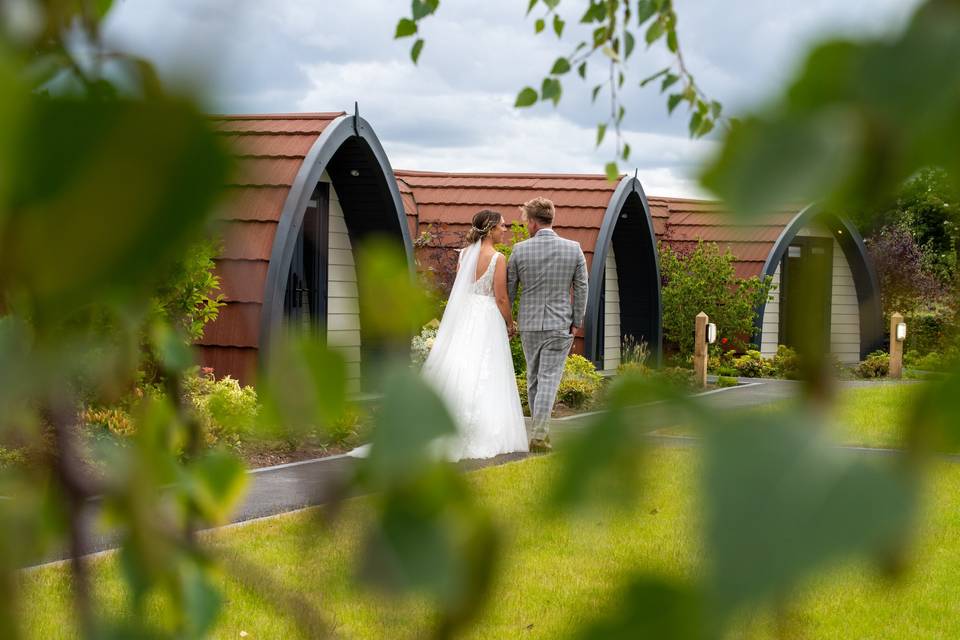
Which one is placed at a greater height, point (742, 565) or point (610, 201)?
point (610, 201)

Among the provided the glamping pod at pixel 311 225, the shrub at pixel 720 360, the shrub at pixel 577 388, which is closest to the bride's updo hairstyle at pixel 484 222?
the glamping pod at pixel 311 225

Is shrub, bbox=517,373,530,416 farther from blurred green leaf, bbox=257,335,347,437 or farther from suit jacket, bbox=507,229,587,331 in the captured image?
blurred green leaf, bbox=257,335,347,437

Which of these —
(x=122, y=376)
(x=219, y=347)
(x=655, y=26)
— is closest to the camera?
(x=122, y=376)

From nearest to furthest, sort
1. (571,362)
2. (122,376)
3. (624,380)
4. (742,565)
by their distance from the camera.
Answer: (742,565) < (624,380) < (122,376) < (571,362)

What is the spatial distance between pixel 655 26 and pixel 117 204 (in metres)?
2.19

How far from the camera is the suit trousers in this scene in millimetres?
8750

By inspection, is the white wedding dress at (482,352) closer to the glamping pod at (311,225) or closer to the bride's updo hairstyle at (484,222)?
the bride's updo hairstyle at (484,222)

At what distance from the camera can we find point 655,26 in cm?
225

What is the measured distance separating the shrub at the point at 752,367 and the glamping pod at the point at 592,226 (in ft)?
6.16

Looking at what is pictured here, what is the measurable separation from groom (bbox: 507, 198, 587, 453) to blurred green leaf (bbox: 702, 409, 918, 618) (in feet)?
27.4

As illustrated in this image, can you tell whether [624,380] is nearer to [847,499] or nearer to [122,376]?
[847,499]

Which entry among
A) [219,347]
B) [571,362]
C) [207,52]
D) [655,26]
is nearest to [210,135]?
[207,52]

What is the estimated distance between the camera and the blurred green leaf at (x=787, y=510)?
199mm

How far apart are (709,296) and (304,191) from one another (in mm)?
9569
